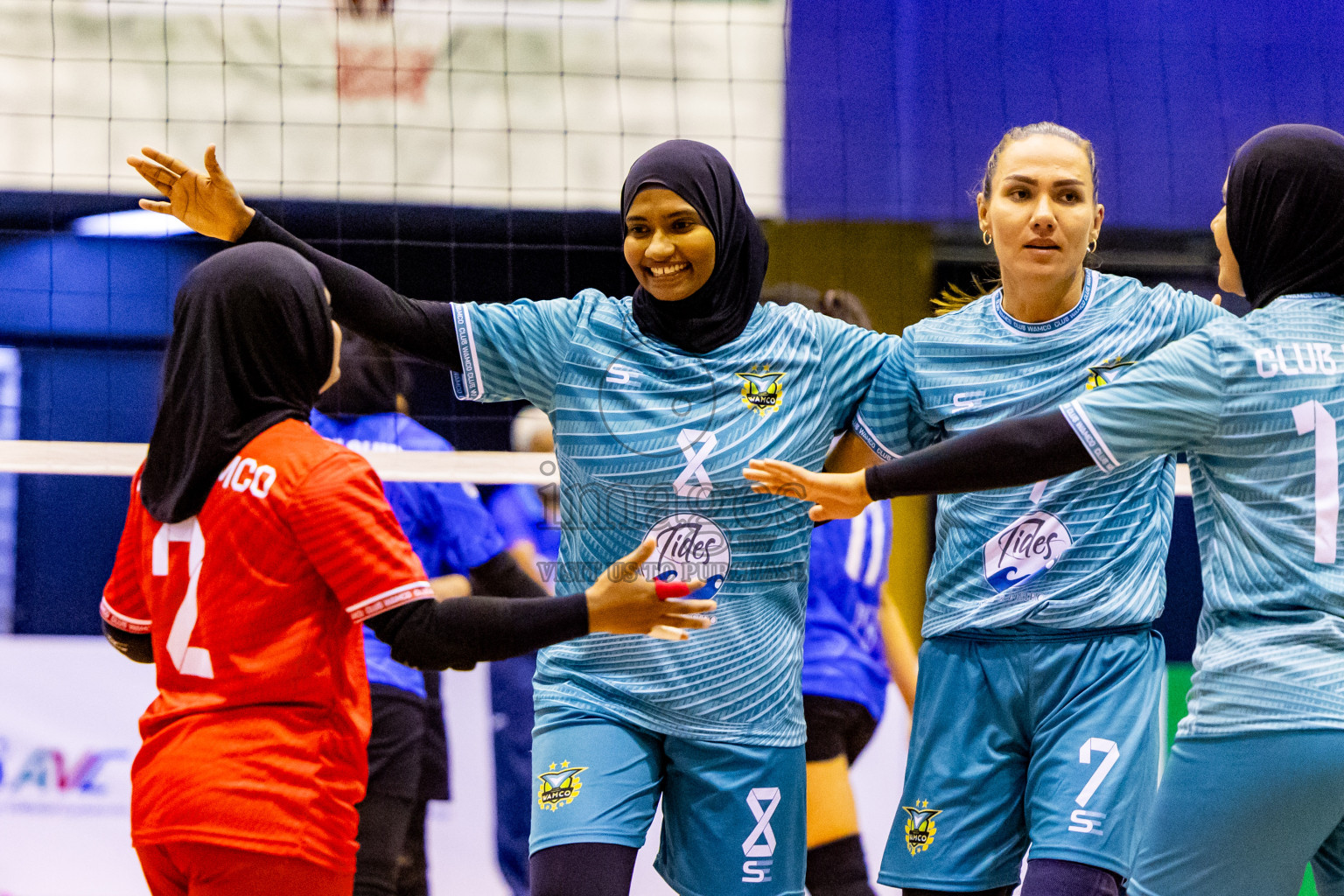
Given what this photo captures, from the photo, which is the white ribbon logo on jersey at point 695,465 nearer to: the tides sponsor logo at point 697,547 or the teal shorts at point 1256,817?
the tides sponsor logo at point 697,547

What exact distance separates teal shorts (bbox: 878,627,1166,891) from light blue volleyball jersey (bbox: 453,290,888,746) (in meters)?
0.32

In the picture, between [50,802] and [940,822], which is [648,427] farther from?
[50,802]

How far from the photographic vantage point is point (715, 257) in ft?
9.93

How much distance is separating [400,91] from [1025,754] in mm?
4955

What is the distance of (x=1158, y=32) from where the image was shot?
6.84 metres

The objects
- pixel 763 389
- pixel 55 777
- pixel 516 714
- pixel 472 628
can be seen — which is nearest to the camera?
pixel 472 628

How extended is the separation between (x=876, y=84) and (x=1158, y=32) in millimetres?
1445

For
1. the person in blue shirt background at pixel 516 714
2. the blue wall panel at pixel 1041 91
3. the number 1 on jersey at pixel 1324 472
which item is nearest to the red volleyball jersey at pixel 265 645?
the number 1 on jersey at pixel 1324 472

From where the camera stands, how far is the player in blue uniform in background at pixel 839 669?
411cm

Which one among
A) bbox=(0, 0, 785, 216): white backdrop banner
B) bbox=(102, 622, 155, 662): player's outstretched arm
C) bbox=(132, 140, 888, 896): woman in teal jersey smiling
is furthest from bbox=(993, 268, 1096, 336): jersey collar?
bbox=(0, 0, 785, 216): white backdrop banner

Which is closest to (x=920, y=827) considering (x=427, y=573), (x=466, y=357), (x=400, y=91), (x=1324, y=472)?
(x=1324, y=472)

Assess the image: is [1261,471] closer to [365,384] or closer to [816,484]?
[816,484]

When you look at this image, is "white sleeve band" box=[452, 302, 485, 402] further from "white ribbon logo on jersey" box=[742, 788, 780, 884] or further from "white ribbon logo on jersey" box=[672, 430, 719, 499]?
"white ribbon logo on jersey" box=[742, 788, 780, 884]

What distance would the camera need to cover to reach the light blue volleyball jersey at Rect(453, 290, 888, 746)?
288 centimetres
